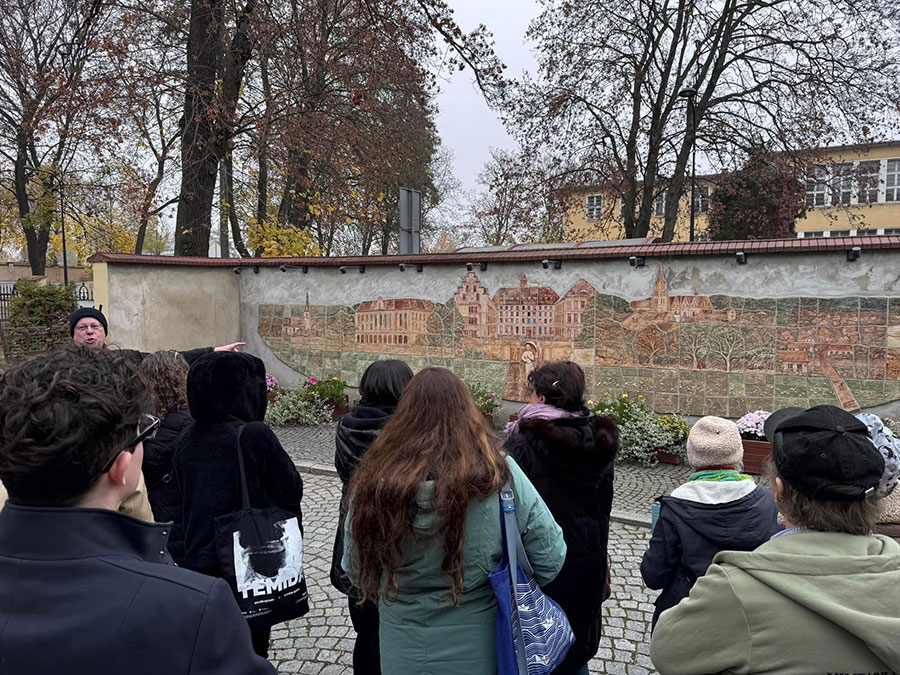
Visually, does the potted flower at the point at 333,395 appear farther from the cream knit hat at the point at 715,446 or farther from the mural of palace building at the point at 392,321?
the cream knit hat at the point at 715,446

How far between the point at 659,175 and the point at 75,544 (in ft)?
59.7

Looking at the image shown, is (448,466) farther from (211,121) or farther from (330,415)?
(211,121)

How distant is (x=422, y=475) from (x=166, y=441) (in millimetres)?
1659

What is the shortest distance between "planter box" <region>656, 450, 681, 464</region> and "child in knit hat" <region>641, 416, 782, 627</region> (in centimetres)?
527

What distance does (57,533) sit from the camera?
3.60 feet

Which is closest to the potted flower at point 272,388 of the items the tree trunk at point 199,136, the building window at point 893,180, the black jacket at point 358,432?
the tree trunk at point 199,136

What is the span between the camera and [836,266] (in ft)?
23.3

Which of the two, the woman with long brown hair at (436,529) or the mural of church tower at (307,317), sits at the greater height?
the mural of church tower at (307,317)

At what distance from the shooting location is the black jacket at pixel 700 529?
2334 millimetres

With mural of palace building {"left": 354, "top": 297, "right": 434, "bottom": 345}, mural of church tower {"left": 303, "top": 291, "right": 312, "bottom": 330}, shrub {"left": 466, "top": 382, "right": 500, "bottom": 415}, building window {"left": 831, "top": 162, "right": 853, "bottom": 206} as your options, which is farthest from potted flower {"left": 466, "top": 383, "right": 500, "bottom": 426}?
building window {"left": 831, "top": 162, "right": 853, "bottom": 206}

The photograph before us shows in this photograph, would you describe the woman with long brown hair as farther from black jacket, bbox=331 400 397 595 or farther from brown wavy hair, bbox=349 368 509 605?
black jacket, bbox=331 400 397 595

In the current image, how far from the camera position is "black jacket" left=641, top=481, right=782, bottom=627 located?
2334mm

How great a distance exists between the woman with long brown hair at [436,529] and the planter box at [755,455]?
219 inches

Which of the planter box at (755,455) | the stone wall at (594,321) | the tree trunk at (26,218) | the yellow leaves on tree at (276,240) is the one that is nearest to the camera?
the planter box at (755,455)
